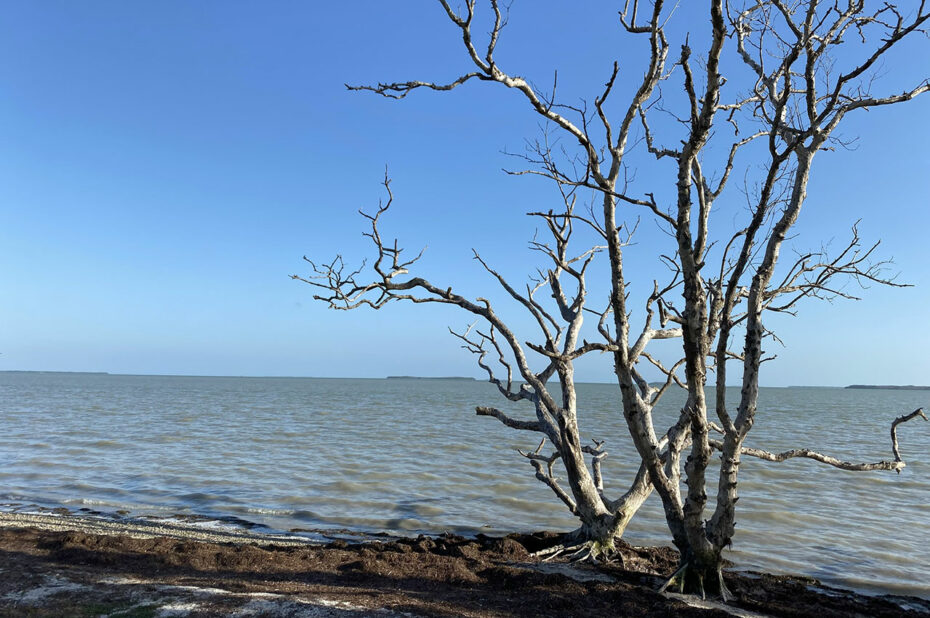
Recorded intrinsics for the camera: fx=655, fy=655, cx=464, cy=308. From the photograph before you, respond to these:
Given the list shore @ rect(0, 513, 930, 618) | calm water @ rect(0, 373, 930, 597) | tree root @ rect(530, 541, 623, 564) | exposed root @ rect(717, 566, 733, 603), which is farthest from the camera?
calm water @ rect(0, 373, 930, 597)

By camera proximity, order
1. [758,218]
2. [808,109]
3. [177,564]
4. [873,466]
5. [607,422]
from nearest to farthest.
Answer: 1. [758,218]
2. [808,109]
3. [873,466]
4. [177,564]
5. [607,422]

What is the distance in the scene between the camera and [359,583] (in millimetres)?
6398

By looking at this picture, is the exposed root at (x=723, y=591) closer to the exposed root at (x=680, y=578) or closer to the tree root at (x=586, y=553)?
the exposed root at (x=680, y=578)

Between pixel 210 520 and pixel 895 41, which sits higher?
pixel 895 41

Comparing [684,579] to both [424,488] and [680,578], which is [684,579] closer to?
[680,578]

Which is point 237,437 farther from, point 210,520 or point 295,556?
point 295,556

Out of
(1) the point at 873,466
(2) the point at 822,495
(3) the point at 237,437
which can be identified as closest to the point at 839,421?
(2) the point at 822,495

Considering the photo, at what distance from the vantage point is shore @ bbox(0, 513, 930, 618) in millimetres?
5352

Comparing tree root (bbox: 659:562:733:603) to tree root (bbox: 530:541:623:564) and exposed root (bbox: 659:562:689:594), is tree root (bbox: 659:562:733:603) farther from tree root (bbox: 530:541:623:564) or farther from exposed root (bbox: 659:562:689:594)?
tree root (bbox: 530:541:623:564)

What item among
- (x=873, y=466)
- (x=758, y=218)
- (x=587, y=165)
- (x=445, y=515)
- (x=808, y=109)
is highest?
(x=808, y=109)

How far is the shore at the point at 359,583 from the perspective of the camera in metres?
5.35

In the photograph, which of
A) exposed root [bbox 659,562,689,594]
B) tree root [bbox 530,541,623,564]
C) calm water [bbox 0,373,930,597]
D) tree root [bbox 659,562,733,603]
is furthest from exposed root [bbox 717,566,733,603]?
calm water [bbox 0,373,930,597]

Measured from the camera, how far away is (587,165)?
16.9ft

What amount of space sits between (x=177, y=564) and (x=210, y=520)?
14.1 feet
